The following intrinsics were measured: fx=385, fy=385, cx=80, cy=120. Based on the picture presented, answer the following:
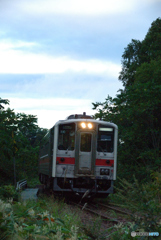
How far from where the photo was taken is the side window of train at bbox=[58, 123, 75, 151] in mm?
15297

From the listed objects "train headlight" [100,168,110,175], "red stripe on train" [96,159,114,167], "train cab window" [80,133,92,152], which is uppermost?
"train cab window" [80,133,92,152]

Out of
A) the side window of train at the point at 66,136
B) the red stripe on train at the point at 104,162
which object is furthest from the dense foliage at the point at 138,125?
the side window of train at the point at 66,136

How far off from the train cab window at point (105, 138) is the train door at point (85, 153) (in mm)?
339

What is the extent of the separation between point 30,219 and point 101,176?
9.06 m

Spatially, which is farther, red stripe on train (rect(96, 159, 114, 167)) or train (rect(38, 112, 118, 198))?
red stripe on train (rect(96, 159, 114, 167))

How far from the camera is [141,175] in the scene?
2066cm

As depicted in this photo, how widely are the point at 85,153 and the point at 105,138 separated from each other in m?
1.12

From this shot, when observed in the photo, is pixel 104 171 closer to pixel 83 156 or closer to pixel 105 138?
pixel 83 156

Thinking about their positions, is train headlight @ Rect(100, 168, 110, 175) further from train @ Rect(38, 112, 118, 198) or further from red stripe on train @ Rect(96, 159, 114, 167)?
red stripe on train @ Rect(96, 159, 114, 167)

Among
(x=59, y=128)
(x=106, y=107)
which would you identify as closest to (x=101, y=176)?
(x=59, y=128)

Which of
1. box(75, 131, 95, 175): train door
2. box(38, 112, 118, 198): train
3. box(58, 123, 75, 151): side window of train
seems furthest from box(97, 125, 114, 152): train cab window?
box(58, 123, 75, 151): side window of train

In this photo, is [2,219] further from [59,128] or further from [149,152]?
[149,152]

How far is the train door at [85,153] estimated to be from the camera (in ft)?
49.2

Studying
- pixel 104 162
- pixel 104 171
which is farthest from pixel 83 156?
pixel 104 171
